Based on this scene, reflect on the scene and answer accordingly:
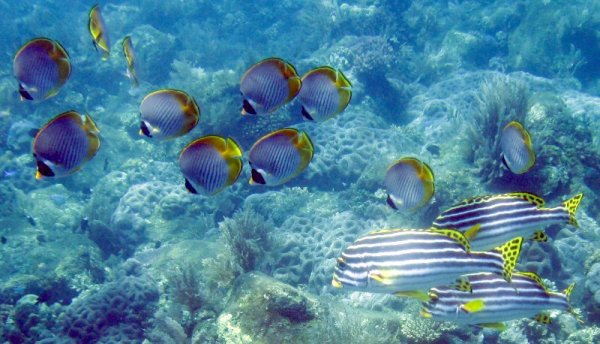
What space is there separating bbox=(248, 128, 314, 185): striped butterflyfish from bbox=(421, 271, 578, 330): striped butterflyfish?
1635 millimetres

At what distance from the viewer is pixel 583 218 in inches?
297

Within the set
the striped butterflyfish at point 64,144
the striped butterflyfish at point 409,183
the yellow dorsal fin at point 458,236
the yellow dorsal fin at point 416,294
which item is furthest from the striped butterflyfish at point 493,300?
the striped butterflyfish at point 64,144

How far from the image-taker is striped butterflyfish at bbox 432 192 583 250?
346 centimetres

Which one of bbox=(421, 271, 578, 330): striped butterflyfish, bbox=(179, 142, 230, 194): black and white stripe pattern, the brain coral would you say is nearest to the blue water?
the brain coral

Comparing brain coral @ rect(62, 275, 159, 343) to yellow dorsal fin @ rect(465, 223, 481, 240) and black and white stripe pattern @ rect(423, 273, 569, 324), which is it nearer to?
black and white stripe pattern @ rect(423, 273, 569, 324)

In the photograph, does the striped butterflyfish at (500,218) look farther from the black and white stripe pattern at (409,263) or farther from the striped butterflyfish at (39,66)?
the striped butterflyfish at (39,66)

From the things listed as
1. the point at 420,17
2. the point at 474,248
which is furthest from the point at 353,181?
the point at 420,17

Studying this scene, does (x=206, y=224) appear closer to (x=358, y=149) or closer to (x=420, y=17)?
(x=358, y=149)

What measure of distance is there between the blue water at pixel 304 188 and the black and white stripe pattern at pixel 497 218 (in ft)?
5.99

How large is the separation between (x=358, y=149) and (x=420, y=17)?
11.9m

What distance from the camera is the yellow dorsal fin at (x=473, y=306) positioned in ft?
10.7

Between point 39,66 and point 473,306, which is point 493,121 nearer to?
point 473,306

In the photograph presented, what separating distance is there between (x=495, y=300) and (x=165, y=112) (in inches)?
126

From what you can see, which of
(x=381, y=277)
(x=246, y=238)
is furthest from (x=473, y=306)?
(x=246, y=238)
